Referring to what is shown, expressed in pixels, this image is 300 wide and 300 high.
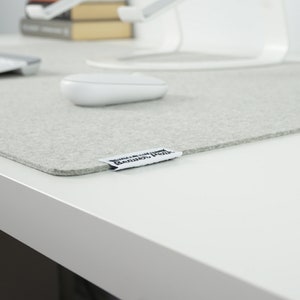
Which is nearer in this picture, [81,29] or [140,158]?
[140,158]

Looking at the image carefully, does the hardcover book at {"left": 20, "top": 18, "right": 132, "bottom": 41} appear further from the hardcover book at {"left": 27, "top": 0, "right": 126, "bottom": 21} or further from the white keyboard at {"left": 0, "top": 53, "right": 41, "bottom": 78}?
the white keyboard at {"left": 0, "top": 53, "right": 41, "bottom": 78}

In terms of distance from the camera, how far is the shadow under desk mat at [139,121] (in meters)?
0.43

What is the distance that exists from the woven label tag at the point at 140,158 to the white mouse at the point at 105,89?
18 cm

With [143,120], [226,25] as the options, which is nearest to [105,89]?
[143,120]

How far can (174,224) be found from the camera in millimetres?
293

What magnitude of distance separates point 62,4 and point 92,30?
0.40m

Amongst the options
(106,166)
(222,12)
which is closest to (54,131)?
(106,166)

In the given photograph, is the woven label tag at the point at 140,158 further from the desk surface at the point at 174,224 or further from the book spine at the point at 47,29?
the book spine at the point at 47,29

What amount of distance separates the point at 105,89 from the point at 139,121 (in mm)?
75

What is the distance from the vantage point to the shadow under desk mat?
425mm

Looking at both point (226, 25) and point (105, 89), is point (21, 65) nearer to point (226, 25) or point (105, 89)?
point (105, 89)

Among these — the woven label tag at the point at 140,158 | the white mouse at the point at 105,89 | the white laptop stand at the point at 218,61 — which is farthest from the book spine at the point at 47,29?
the woven label tag at the point at 140,158

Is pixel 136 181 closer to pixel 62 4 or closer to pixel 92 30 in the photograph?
pixel 62 4

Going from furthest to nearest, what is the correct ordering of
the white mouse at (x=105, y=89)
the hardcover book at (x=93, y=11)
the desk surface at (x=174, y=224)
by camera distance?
the hardcover book at (x=93, y=11)
the white mouse at (x=105, y=89)
the desk surface at (x=174, y=224)
